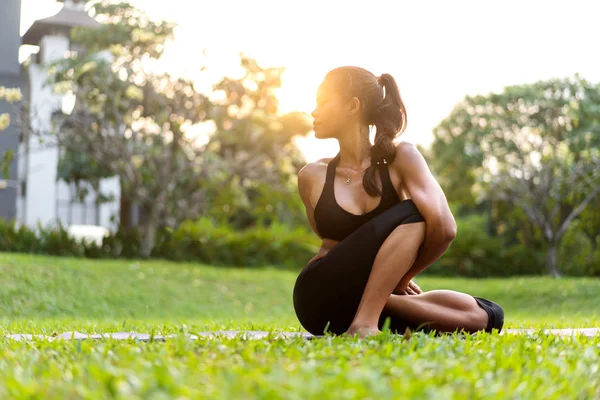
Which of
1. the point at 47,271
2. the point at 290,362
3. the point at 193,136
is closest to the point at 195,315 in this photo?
the point at 47,271

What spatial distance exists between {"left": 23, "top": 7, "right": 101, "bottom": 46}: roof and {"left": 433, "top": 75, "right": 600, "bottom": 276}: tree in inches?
355

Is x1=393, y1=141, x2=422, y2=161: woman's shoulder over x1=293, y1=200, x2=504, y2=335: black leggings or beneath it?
over

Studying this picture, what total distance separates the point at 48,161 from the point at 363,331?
1945 cm

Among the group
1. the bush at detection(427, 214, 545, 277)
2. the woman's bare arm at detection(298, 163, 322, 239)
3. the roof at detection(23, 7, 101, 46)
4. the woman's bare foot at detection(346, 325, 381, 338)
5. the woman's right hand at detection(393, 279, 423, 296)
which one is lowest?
the bush at detection(427, 214, 545, 277)

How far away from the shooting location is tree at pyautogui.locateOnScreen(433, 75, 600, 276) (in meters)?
16.7

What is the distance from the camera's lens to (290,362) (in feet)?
8.37

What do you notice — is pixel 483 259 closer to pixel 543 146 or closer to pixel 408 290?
pixel 543 146

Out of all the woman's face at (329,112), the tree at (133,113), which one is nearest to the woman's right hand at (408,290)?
the woman's face at (329,112)

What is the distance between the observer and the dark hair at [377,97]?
3.92m

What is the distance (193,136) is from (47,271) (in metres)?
Answer: 5.27

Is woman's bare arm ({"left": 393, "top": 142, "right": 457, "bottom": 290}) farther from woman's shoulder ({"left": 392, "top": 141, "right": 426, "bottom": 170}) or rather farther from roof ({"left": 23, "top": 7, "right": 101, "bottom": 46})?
roof ({"left": 23, "top": 7, "right": 101, "bottom": 46})

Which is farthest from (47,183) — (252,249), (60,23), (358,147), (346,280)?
(346,280)

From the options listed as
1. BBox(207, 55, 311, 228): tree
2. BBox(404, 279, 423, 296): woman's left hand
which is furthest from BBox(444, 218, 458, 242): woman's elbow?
BBox(207, 55, 311, 228): tree

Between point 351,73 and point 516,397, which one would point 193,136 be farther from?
point 516,397
